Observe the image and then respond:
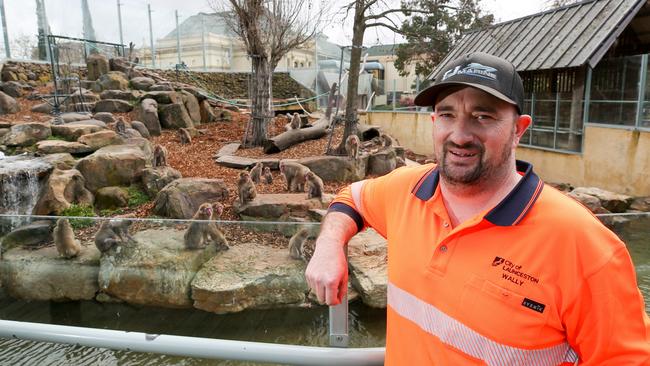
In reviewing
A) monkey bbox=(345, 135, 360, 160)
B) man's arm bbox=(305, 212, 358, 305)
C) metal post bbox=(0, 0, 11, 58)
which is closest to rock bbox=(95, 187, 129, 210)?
monkey bbox=(345, 135, 360, 160)

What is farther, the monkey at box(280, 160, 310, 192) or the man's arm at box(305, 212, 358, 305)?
the monkey at box(280, 160, 310, 192)

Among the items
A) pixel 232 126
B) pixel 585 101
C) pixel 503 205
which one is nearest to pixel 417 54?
pixel 232 126

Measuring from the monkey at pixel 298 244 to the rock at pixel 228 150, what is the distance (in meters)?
7.96

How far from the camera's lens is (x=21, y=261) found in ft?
14.1

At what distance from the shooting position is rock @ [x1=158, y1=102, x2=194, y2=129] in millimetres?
14758

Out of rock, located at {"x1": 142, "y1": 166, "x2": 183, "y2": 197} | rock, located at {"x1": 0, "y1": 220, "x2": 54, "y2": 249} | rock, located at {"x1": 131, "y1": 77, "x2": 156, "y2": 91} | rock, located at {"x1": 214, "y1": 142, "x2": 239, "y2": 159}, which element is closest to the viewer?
rock, located at {"x1": 0, "y1": 220, "x2": 54, "y2": 249}

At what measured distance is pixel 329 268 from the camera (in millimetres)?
1630

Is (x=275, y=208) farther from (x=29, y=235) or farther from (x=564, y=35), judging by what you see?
(x=564, y=35)

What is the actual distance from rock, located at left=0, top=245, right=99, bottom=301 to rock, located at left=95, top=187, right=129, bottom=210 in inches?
136

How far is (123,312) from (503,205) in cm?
441

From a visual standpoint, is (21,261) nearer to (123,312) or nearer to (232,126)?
(123,312)

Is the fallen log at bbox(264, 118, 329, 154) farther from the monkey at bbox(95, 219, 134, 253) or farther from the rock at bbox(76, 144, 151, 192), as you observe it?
the monkey at bbox(95, 219, 134, 253)

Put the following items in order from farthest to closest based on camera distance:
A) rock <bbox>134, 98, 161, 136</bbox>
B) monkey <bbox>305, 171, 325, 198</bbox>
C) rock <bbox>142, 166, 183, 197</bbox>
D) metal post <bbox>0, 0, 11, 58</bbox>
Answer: metal post <bbox>0, 0, 11, 58</bbox> → rock <bbox>134, 98, 161, 136</bbox> → rock <bbox>142, 166, 183, 197</bbox> → monkey <bbox>305, 171, 325, 198</bbox>

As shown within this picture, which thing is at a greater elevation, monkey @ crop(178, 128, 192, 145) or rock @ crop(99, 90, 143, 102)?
rock @ crop(99, 90, 143, 102)
